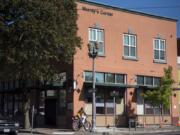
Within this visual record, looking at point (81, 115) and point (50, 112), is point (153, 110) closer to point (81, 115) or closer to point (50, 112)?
point (50, 112)

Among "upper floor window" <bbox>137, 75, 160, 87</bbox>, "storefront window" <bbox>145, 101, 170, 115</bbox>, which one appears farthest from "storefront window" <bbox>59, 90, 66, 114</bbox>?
"storefront window" <bbox>145, 101, 170, 115</bbox>

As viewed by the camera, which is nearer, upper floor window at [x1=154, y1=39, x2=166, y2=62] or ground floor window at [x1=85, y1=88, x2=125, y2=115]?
ground floor window at [x1=85, y1=88, x2=125, y2=115]

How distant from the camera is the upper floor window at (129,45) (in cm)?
4297

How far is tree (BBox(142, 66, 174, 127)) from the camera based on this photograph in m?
41.0

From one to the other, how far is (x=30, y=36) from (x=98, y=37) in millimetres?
9933

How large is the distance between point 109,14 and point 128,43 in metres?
3.36

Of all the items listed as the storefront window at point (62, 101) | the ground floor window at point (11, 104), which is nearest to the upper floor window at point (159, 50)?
the storefront window at point (62, 101)

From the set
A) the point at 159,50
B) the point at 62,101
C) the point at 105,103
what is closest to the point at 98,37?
the point at 105,103

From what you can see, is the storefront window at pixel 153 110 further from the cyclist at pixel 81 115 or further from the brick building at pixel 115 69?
the cyclist at pixel 81 115

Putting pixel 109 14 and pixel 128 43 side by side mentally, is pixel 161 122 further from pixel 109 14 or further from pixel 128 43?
pixel 109 14

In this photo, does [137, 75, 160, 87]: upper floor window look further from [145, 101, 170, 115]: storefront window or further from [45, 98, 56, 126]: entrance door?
[45, 98, 56, 126]: entrance door

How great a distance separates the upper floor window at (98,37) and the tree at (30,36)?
20.6ft

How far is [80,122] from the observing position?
36.8 meters

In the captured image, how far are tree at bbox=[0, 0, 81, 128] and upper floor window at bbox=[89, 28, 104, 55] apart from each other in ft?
20.6
